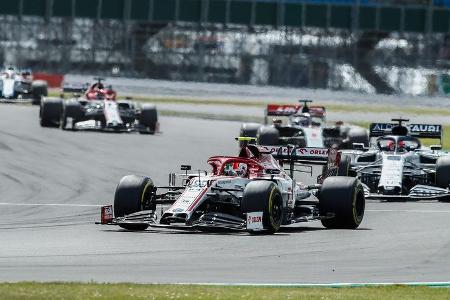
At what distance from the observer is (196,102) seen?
218 feet

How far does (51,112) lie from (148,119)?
3320 mm

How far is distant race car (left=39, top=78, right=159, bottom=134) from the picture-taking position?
4412cm

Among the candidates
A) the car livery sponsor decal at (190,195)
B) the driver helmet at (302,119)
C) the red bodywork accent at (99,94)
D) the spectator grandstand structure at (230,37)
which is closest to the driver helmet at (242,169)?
the car livery sponsor decal at (190,195)

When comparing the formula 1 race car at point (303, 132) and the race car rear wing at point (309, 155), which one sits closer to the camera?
the race car rear wing at point (309, 155)

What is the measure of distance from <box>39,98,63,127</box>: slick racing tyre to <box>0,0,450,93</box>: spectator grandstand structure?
87.9 ft

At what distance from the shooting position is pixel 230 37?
74812 mm

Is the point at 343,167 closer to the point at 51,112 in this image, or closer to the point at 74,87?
the point at 51,112

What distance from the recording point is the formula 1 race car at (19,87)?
55.1m

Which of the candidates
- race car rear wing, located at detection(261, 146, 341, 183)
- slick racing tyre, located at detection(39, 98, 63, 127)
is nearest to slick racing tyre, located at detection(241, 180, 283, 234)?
race car rear wing, located at detection(261, 146, 341, 183)

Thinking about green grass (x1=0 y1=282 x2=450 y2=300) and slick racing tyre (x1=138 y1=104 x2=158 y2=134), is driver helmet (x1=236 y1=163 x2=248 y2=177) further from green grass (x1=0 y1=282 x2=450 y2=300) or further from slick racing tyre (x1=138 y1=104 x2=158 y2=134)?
slick racing tyre (x1=138 y1=104 x2=158 y2=134)

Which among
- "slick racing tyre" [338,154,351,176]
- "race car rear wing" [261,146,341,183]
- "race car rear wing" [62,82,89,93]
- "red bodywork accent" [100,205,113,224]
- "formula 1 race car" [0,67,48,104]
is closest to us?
"red bodywork accent" [100,205,113,224]

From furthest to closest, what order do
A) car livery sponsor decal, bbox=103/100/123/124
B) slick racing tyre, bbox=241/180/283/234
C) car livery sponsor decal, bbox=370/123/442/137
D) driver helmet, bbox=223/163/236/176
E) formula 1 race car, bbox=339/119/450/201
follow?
car livery sponsor decal, bbox=103/100/123/124 < car livery sponsor decal, bbox=370/123/442/137 < formula 1 race car, bbox=339/119/450/201 < driver helmet, bbox=223/163/236/176 < slick racing tyre, bbox=241/180/283/234

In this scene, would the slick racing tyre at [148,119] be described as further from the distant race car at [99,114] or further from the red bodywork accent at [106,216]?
the red bodywork accent at [106,216]

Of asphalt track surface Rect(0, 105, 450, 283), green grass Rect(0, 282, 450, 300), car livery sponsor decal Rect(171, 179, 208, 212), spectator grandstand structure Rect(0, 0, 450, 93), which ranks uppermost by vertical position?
spectator grandstand structure Rect(0, 0, 450, 93)
